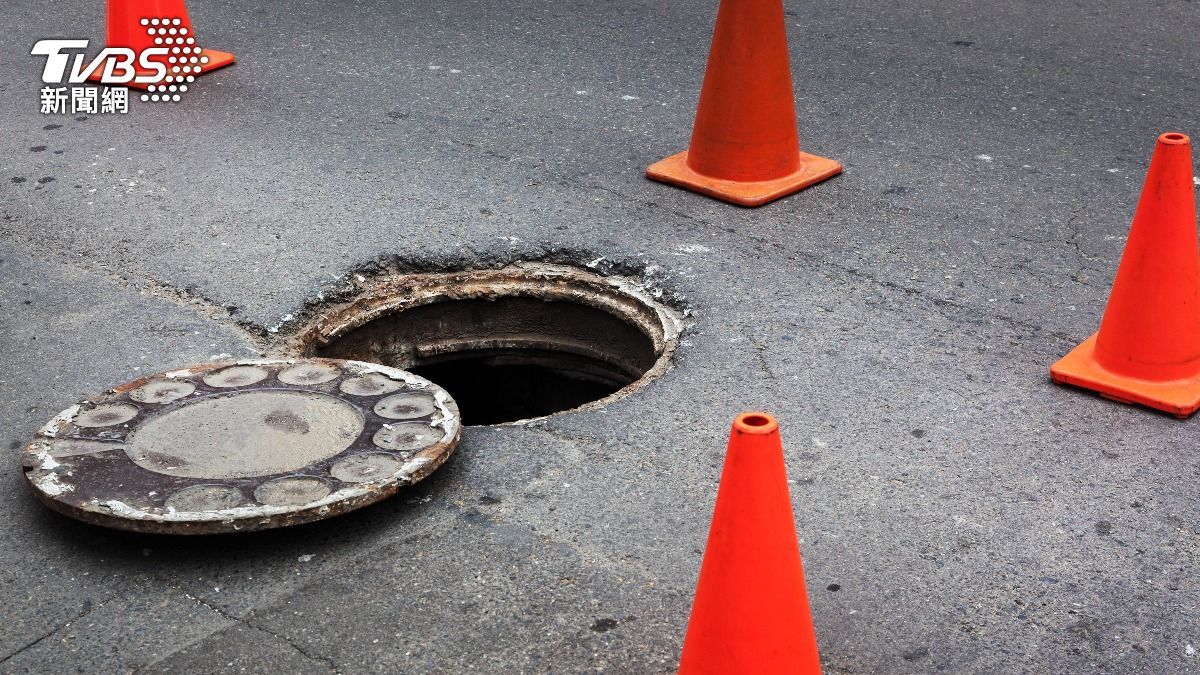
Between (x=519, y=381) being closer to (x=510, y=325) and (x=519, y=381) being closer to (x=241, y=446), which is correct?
(x=510, y=325)

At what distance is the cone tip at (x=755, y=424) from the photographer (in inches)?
90.3

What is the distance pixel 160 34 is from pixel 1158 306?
502 cm

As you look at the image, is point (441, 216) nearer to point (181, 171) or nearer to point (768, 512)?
point (181, 171)

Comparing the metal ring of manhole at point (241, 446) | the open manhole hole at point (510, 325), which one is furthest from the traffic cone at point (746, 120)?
the metal ring of manhole at point (241, 446)

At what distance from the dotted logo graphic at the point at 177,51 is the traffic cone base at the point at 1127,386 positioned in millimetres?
4495

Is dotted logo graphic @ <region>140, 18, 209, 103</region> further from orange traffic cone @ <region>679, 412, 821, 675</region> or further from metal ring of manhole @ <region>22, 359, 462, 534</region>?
orange traffic cone @ <region>679, 412, 821, 675</region>

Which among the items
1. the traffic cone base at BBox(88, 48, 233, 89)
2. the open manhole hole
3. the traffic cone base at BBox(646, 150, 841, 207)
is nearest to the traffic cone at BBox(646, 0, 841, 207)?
the traffic cone base at BBox(646, 150, 841, 207)

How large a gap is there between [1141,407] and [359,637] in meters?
2.25

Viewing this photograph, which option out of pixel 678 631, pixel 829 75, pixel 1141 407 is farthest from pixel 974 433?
pixel 829 75

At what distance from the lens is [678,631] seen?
276 centimetres

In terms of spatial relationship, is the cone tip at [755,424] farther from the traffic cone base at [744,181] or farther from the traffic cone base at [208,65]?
the traffic cone base at [208,65]

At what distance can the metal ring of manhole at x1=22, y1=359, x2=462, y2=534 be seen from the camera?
3.04 m

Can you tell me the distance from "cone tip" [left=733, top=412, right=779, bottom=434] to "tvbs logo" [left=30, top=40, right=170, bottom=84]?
4.95 metres

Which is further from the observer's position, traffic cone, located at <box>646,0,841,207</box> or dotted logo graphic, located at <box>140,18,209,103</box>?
dotted logo graphic, located at <box>140,18,209,103</box>
